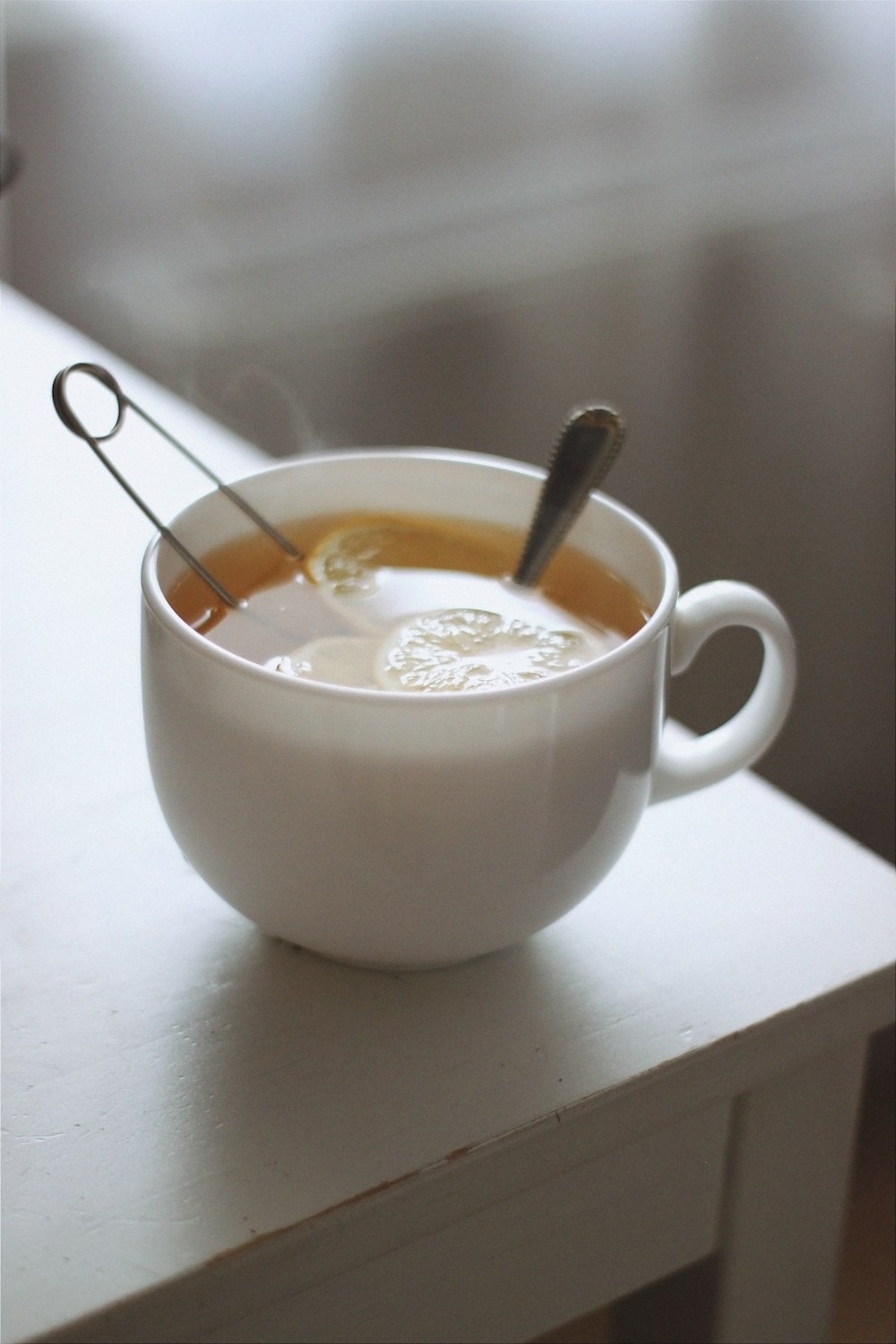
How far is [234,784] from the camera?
305mm

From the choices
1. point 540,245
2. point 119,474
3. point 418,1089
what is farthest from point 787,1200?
point 540,245

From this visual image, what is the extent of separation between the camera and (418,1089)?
329mm

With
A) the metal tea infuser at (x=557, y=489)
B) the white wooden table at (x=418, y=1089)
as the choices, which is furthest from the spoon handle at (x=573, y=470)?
the white wooden table at (x=418, y=1089)

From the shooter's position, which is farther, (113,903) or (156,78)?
(156,78)

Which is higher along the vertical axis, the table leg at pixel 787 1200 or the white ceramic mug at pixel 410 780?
the white ceramic mug at pixel 410 780

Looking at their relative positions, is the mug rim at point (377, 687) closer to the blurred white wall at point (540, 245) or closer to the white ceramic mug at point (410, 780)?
the white ceramic mug at point (410, 780)

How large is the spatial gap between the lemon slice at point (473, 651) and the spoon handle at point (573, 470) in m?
0.03

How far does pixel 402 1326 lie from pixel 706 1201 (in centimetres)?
10

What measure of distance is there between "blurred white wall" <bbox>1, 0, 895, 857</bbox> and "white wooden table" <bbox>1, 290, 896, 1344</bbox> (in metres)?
0.20

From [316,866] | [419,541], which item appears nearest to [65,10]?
[419,541]

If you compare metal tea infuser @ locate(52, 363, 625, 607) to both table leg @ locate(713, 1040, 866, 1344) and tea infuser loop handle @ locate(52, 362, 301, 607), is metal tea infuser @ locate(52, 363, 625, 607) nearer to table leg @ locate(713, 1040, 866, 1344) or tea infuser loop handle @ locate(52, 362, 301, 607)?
tea infuser loop handle @ locate(52, 362, 301, 607)

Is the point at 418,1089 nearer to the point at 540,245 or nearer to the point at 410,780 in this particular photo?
the point at 410,780

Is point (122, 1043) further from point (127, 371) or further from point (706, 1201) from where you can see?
point (127, 371)

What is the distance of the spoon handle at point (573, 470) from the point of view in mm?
358
